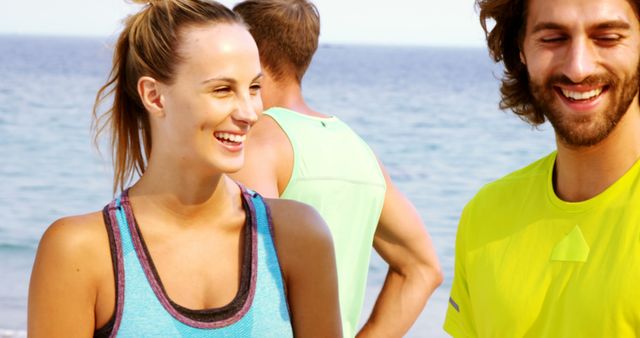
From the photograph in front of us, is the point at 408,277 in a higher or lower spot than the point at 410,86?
higher

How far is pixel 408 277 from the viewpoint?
4195 millimetres

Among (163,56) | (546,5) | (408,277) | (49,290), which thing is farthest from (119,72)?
(408,277)

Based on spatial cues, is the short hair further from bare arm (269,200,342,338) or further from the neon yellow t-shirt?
bare arm (269,200,342,338)

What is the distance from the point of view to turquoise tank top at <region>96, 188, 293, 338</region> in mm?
2725

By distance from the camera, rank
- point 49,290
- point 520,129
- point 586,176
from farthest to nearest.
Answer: point 520,129, point 586,176, point 49,290

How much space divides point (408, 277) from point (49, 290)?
5.64 ft

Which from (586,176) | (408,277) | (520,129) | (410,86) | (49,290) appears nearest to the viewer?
(49,290)

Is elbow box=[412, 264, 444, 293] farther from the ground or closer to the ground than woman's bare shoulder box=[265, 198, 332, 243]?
closer to the ground

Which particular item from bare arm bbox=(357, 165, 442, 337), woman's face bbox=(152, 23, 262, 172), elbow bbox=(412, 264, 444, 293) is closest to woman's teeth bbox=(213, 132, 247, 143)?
woman's face bbox=(152, 23, 262, 172)

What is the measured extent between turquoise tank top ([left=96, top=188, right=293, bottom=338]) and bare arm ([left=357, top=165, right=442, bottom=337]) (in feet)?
4.12

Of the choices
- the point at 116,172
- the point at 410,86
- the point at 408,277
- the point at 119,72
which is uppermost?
the point at 119,72

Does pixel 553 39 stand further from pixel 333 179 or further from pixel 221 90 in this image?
pixel 333 179

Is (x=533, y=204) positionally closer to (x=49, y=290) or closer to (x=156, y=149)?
(x=156, y=149)

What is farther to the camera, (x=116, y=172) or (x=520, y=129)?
(x=520, y=129)
